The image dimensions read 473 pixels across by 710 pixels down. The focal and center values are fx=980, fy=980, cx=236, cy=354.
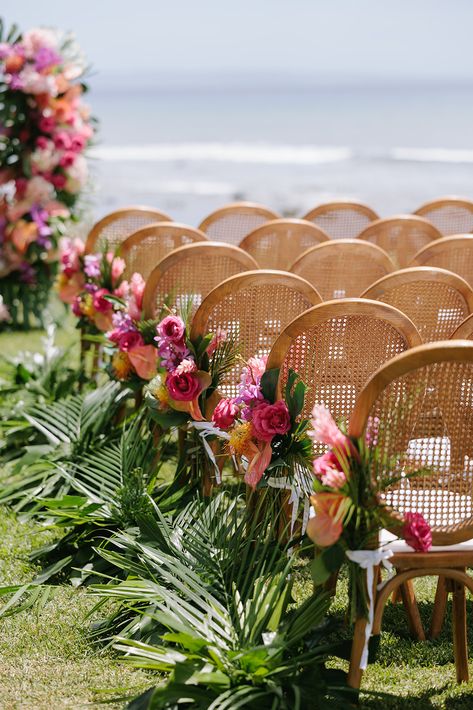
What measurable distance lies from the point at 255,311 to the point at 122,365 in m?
1.08

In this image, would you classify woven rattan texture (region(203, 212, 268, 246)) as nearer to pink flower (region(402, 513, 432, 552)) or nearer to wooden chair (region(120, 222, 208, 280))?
wooden chair (region(120, 222, 208, 280))

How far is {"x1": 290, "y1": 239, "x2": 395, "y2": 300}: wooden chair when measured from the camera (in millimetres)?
4434

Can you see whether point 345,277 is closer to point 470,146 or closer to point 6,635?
point 6,635

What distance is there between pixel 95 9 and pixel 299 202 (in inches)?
2891

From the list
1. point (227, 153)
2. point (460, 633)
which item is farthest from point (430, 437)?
point (227, 153)

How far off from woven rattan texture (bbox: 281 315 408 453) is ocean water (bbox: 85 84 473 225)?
490 cm

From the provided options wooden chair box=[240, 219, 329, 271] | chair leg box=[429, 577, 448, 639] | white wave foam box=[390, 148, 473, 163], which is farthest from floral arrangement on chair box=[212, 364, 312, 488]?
white wave foam box=[390, 148, 473, 163]

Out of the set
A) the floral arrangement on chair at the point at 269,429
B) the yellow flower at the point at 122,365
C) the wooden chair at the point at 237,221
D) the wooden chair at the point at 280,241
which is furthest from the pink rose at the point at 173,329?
the wooden chair at the point at 237,221

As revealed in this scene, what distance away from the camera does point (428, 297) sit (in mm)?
3725

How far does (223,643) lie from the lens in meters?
2.63

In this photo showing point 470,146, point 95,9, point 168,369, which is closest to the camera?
point 168,369

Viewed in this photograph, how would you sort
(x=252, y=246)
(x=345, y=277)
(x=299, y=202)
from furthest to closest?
(x=299, y=202) → (x=252, y=246) → (x=345, y=277)

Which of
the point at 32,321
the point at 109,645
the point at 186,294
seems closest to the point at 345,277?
the point at 186,294

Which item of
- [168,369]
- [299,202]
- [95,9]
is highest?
[95,9]
